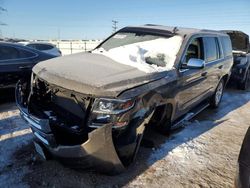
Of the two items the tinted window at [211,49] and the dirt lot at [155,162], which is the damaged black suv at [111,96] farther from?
the tinted window at [211,49]

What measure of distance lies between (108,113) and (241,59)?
318 inches

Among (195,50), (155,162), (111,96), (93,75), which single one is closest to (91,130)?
(111,96)

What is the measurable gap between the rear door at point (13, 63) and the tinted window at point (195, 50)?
3.43 metres

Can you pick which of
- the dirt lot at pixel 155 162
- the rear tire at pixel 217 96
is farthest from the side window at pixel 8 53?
the rear tire at pixel 217 96

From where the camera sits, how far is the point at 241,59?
9.62 metres

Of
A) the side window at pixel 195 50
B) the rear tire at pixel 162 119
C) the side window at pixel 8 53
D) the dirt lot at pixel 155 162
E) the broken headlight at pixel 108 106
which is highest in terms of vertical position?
the side window at pixel 195 50

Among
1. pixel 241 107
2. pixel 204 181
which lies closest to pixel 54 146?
pixel 204 181

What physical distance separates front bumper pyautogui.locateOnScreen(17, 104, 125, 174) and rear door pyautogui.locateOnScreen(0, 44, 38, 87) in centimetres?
302

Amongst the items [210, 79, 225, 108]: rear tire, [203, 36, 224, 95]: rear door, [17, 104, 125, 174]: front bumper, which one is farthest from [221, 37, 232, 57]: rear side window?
[17, 104, 125, 174]: front bumper

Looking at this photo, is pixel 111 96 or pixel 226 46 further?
pixel 226 46

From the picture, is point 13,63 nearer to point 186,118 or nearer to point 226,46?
point 186,118

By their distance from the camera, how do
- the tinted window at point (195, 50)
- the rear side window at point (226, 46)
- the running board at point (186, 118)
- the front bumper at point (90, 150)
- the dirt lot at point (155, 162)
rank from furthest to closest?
the rear side window at point (226, 46)
the tinted window at point (195, 50)
the running board at point (186, 118)
the dirt lot at point (155, 162)
the front bumper at point (90, 150)

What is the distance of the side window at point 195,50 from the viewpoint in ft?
14.8

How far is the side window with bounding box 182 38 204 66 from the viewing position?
4.52 meters
